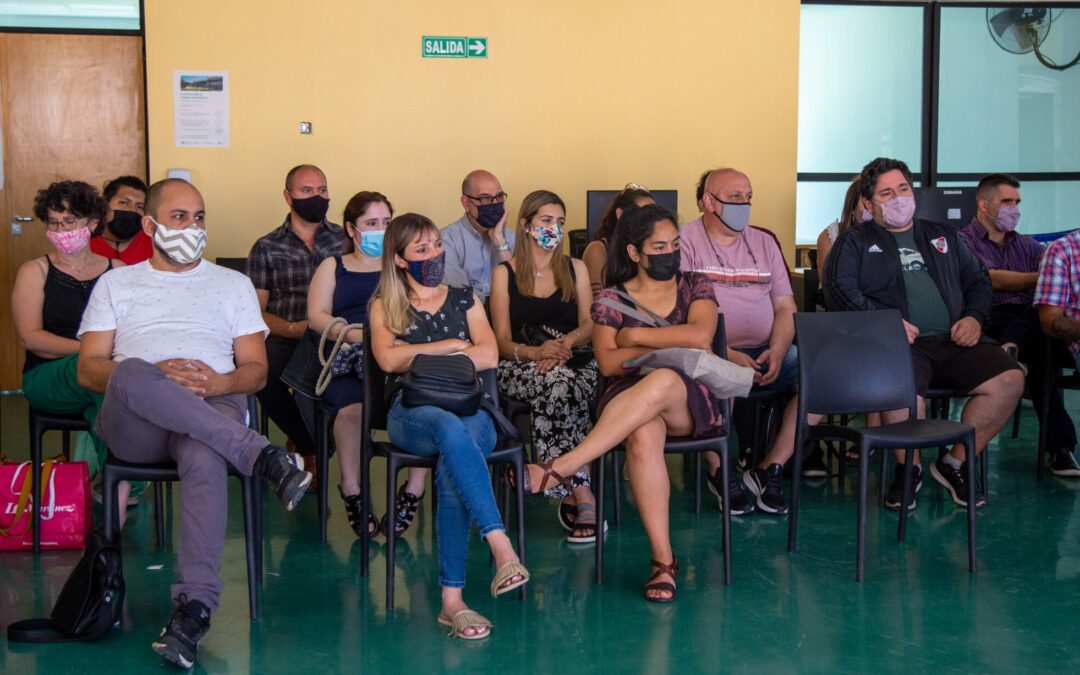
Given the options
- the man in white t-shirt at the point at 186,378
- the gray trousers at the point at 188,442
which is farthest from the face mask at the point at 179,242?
the gray trousers at the point at 188,442

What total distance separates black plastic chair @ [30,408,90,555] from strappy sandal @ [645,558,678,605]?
196cm

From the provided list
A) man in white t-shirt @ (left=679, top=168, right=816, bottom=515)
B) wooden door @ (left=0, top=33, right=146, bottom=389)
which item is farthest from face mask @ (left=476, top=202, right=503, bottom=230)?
wooden door @ (left=0, top=33, right=146, bottom=389)

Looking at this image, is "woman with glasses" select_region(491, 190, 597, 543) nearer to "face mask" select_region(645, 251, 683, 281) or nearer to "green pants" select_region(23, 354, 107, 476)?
"face mask" select_region(645, 251, 683, 281)

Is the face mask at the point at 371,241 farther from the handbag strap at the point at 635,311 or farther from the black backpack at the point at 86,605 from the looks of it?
the black backpack at the point at 86,605

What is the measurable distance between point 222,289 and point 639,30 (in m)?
4.16

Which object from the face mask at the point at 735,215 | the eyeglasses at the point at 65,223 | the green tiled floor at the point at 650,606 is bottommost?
the green tiled floor at the point at 650,606

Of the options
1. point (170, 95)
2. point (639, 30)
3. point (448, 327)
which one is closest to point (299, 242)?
point (448, 327)

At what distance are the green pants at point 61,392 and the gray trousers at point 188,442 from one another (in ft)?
2.08

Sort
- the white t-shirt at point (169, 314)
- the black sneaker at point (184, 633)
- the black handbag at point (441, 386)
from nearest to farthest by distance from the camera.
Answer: the black sneaker at point (184, 633) → the black handbag at point (441, 386) → the white t-shirt at point (169, 314)

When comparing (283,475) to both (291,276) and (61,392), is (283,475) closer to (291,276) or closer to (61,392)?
(61,392)

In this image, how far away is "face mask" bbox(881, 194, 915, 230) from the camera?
13.8 feet

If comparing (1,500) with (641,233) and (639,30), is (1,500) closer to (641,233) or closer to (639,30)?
(641,233)

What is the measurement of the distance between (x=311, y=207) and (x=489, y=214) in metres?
0.77

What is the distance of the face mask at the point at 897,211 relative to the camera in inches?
165
